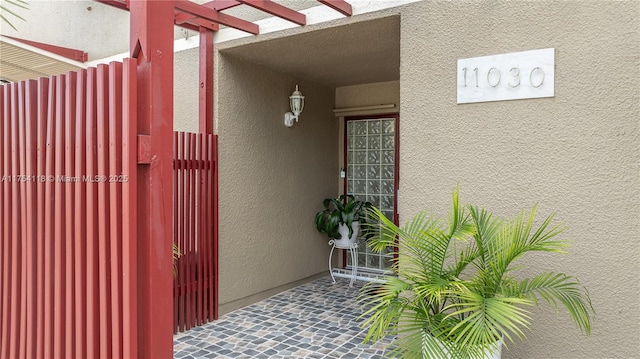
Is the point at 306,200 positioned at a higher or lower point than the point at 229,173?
lower

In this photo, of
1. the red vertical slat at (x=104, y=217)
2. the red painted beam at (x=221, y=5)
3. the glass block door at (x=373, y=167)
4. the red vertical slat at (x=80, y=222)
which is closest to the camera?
the red vertical slat at (x=104, y=217)

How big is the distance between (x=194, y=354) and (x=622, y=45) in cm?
450

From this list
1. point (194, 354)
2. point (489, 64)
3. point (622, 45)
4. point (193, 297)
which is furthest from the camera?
point (193, 297)

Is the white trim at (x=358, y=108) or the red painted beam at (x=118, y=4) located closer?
the red painted beam at (x=118, y=4)

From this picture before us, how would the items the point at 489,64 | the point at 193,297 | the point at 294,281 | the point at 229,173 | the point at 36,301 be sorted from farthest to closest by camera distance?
the point at 294,281, the point at 229,173, the point at 193,297, the point at 489,64, the point at 36,301

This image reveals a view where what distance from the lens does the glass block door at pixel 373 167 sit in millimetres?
7258

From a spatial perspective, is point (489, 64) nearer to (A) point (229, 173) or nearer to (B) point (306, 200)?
(A) point (229, 173)

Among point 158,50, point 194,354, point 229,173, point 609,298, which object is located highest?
point 158,50

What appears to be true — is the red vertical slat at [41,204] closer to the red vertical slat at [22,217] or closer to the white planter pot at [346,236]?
the red vertical slat at [22,217]

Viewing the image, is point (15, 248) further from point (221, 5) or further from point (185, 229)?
point (221, 5)

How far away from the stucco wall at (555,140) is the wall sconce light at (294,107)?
2.58 meters

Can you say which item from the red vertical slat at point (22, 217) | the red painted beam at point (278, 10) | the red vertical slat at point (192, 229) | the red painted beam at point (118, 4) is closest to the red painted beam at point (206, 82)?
the red vertical slat at point (192, 229)

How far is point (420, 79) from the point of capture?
12.8 ft

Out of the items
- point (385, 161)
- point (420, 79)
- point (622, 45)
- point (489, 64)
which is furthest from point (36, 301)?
point (385, 161)
